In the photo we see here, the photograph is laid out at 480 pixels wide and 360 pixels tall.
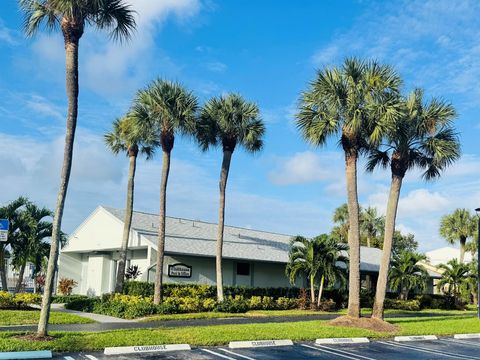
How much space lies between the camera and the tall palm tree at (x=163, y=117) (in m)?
23.7

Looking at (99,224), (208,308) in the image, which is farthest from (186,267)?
(99,224)

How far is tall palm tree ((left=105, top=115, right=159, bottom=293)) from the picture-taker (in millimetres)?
25766

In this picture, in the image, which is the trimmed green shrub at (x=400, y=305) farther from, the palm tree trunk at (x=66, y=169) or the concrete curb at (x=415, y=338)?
the palm tree trunk at (x=66, y=169)

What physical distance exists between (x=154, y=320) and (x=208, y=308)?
4532 mm

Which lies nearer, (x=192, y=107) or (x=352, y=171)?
(x=352, y=171)

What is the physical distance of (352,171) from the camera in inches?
815

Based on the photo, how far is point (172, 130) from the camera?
2425 cm

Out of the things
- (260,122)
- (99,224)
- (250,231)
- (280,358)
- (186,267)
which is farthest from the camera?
(250,231)

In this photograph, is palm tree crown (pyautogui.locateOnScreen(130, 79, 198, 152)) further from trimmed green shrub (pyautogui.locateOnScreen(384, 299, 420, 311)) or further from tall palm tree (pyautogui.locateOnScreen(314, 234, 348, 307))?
trimmed green shrub (pyautogui.locateOnScreen(384, 299, 420, 311))

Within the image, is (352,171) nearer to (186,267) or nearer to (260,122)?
(260,122)

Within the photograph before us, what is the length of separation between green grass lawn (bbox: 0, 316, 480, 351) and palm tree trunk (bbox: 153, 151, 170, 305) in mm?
7096

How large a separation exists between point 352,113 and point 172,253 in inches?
485

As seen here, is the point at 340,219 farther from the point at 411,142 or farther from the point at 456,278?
the point at 411,142

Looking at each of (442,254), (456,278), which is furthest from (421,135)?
(442,254)
